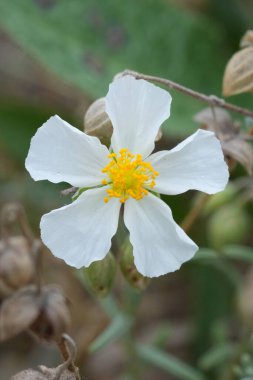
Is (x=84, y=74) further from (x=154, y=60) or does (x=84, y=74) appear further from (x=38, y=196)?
(x=38, y=196)

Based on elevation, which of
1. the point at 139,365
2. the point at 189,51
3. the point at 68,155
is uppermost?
the point at 189,51

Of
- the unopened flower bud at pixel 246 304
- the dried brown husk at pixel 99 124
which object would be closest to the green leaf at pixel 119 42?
the unopened flower bud at pixel 246 304

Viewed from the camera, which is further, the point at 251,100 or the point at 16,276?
the point at 251,100

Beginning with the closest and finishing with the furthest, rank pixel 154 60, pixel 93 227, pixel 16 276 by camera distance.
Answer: pixel 93 227 → pixel 16 276 → pixel 154 60

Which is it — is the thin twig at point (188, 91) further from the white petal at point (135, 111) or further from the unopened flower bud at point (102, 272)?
the unopened flower bud at point (102, 272)

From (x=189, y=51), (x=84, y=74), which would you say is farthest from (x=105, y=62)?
(x=189, y=51)

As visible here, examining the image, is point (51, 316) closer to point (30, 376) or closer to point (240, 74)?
point (30, 376)

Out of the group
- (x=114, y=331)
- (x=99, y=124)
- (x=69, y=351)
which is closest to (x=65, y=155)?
(x=99, y=124)
